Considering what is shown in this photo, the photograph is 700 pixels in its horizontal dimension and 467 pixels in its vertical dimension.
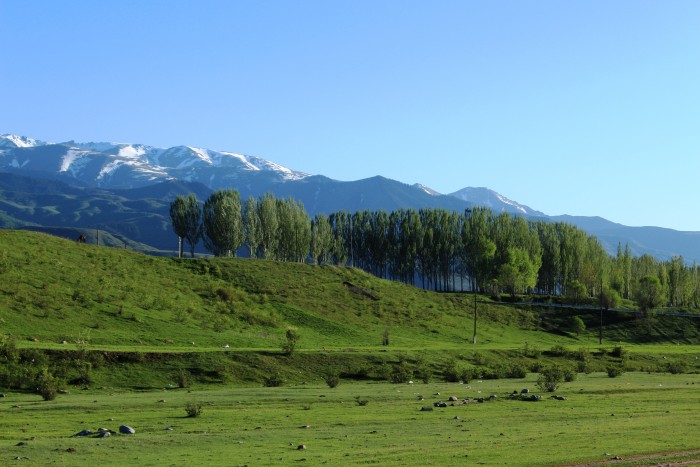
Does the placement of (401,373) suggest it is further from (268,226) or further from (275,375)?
(268,226)

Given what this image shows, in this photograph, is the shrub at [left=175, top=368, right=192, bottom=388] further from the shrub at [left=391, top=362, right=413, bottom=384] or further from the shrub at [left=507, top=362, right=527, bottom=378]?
the shrub at [left=507, top=362, right=527, bottom=378]

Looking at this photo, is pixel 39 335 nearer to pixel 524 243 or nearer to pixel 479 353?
pixel 479 353

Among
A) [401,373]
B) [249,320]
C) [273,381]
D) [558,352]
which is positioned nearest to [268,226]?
[249,320]

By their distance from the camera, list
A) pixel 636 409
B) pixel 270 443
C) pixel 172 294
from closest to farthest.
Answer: pixel 270 443 → pixel 636 409 → pixel 172 294

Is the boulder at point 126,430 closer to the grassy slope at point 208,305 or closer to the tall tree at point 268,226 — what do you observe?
the grassy slope at point 208,305

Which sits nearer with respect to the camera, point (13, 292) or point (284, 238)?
point (13, 292)

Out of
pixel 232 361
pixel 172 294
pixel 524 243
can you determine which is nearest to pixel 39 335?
pixel 232 361

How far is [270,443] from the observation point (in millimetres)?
27922

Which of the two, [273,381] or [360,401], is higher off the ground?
[360,401]

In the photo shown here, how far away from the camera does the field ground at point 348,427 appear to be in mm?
24922

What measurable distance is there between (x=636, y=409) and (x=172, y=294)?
2733 inches

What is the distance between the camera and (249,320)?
312 feet

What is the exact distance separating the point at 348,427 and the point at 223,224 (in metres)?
141

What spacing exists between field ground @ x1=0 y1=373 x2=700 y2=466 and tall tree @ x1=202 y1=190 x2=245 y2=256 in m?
121
